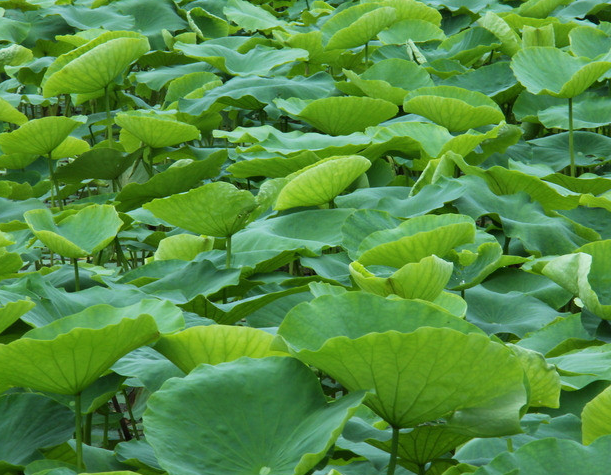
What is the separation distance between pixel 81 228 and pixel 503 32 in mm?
1447

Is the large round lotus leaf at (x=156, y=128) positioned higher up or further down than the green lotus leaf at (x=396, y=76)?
higher up

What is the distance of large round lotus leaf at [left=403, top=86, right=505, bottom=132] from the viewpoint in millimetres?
1736

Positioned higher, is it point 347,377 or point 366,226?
point 347,377

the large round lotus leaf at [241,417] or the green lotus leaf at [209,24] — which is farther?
the green lotus leaf at [209,24]

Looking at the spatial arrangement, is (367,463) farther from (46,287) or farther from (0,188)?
(0,188)

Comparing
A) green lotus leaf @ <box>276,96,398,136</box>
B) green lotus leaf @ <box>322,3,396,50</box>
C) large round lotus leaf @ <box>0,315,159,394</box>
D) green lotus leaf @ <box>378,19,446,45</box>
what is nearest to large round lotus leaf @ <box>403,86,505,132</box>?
green lotus leaf @ <box>276,96,398,136</box>

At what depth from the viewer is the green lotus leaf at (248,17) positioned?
300 centimetres

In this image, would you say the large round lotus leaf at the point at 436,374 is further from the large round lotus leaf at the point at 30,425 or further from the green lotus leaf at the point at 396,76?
the green lotus leaf at the point at 396,76

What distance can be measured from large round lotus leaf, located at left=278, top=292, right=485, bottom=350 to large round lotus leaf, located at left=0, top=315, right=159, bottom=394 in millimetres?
137

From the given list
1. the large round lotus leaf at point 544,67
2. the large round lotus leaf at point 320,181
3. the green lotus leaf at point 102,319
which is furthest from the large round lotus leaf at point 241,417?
the large round lotus leaf at point 544,67

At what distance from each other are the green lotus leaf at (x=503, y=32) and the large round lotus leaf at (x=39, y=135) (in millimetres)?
1185

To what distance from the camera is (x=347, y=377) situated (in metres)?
0.74

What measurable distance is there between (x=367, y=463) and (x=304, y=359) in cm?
16

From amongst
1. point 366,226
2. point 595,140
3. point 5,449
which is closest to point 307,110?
point 366,226
